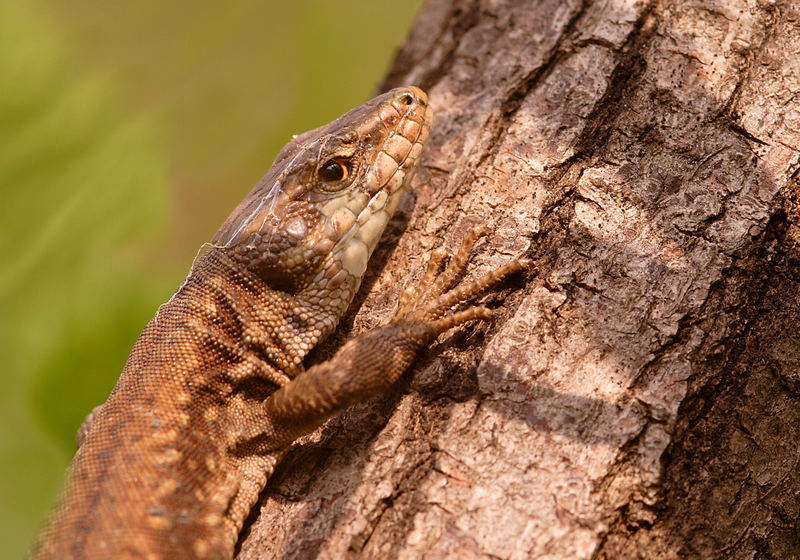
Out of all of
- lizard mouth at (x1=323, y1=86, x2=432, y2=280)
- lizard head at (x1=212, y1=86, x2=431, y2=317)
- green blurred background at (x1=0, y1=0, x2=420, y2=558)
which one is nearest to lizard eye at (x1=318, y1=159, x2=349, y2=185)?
lizard head at (x1=212, y1=86, x2=431, y2=317)

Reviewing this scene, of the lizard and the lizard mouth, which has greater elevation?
the lizard mouth

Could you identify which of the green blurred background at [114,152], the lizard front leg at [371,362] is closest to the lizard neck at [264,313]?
the lizard front leg at [371,362]

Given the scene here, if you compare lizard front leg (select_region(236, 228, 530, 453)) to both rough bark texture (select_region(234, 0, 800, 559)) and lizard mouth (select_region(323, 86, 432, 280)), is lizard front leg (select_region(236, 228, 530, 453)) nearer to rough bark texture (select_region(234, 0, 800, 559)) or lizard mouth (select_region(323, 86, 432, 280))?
rough bark texture (select_region(234, 0, 800, 559))

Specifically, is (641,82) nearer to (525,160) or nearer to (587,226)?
(525,160)

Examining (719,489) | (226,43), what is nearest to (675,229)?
(719,489)

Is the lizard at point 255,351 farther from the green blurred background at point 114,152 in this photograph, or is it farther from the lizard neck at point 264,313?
the green blurred background at point 114,152

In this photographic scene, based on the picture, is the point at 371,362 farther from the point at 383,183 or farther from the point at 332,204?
the point at 383,183
